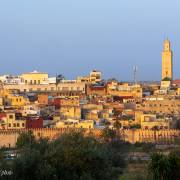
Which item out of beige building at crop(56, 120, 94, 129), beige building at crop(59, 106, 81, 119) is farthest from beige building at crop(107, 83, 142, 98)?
beige building at crop(56, 120, 94, 129)

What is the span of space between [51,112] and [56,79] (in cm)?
2847

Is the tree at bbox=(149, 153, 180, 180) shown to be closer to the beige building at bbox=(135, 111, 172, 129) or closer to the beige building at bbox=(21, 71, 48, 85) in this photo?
the beige building at bbox=(135, 111, 172, 129)

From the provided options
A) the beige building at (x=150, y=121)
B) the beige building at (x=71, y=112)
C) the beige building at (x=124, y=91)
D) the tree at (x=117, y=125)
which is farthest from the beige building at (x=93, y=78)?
the tree at (x=117, y=125)

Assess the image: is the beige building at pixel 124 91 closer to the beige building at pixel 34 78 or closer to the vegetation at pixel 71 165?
the beige building at pixel 34 78

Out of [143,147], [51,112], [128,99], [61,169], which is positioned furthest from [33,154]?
[128,99]

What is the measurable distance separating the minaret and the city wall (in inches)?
1638

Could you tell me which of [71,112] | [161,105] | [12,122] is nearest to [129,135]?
[12,122]

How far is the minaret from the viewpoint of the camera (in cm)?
8481

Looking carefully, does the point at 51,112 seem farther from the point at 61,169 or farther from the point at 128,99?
the point at 61,169

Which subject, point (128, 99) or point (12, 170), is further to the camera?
point (128, 99)

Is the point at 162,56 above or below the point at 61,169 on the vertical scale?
above

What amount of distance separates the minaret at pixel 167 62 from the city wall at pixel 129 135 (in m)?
41.6

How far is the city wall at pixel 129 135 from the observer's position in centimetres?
4184

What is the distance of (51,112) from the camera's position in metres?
52.4
